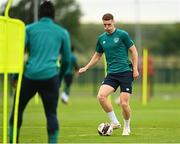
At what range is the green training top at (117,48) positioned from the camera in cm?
1412

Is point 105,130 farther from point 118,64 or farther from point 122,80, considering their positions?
point 118,64

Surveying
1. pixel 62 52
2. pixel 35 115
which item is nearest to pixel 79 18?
pixel 35 115

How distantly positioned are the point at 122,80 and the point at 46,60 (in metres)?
4.22

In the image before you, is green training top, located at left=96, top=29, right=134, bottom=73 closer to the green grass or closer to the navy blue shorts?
the navy blue shorts

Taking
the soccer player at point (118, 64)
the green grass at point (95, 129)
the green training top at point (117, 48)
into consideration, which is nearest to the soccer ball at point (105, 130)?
the green grass at point (95, 129)

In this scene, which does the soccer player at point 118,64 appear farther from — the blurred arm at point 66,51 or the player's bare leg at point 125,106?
the blurred arm at point 66,51

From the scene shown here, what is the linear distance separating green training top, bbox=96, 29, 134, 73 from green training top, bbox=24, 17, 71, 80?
3856 mm

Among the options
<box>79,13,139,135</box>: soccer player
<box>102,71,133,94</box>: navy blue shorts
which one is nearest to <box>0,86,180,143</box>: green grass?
<box>79,13,139,135</box>: soccer player

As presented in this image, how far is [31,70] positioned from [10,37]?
1.74 ft

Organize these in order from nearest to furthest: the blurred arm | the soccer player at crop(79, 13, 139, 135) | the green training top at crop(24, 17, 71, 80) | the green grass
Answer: the green training top at crop(24, 17, 71, 80) → the blurred arm → the green grass → the soccer player at crop(79, 13, 139, 135)

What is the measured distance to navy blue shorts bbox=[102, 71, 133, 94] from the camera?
14227mm

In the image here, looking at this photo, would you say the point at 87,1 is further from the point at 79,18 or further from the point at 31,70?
the point at 31,70

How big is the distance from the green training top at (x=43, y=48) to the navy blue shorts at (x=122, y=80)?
4026mm

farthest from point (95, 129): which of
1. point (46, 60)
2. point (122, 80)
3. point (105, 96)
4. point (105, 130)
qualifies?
point (46, 60)
